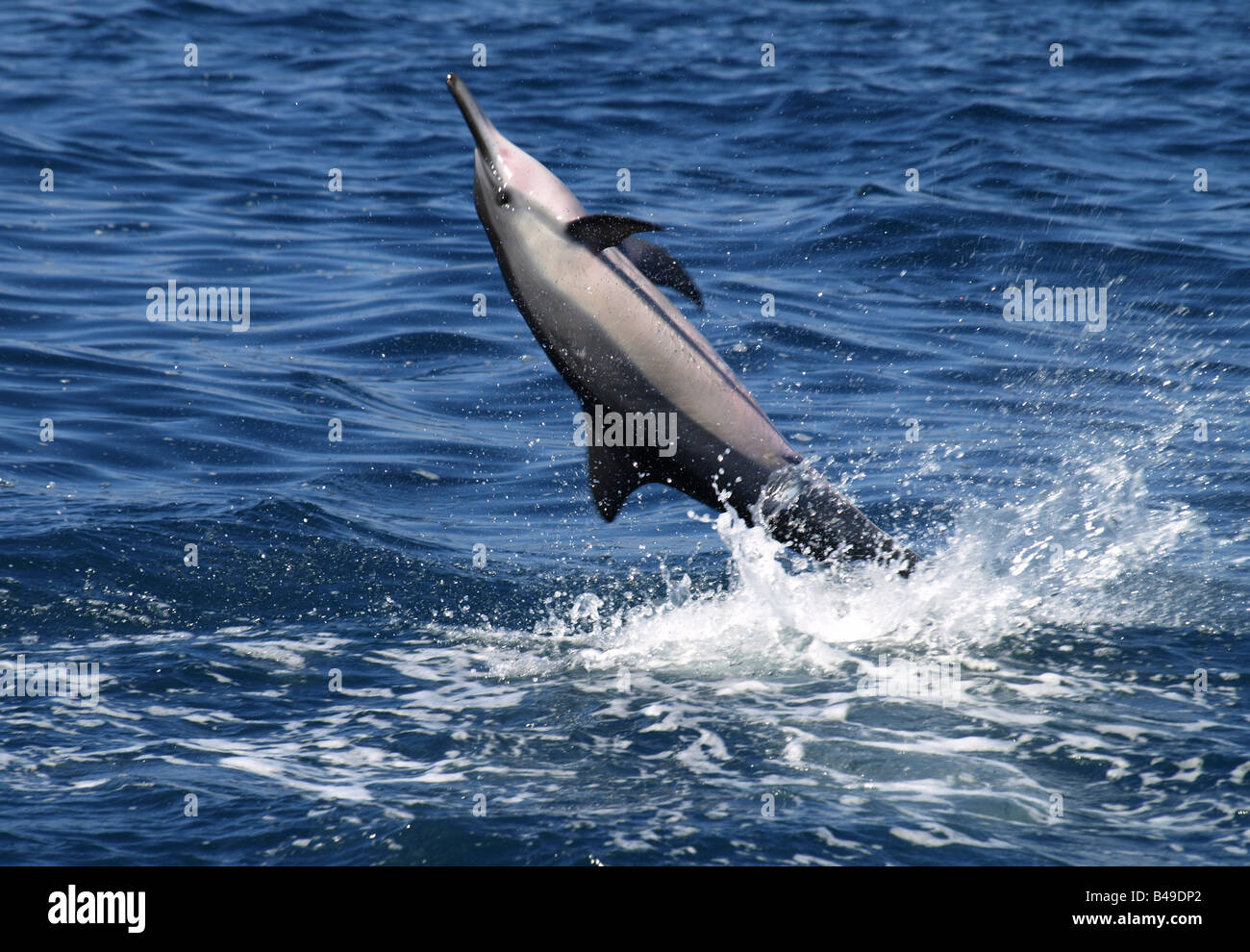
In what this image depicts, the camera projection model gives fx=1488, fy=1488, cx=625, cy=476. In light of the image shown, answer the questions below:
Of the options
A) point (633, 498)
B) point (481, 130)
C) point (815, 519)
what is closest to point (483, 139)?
point (481, 130)

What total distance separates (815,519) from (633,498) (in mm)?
4496

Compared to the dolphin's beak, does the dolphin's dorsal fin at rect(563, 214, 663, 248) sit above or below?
below

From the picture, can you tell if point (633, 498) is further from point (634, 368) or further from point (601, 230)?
point (601, 230)

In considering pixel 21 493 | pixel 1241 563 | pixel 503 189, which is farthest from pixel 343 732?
pixel 1241 563

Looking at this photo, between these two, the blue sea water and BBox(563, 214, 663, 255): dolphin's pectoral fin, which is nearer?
the blue sea water

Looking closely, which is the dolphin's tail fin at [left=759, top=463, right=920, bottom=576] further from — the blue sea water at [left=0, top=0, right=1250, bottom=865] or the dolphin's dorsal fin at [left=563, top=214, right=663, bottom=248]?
the dolphin's dorsal fin at [left=563, top=214, right=663, bottom=248]

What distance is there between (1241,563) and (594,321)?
5075 mm

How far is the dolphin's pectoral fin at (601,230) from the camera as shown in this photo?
7.79 m

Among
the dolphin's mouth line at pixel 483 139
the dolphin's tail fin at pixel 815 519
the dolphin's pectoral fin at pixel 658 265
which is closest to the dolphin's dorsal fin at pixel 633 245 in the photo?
the dolphin's pectoral fin at pixel 658 265

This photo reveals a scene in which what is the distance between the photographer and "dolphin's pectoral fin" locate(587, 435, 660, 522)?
824 cm

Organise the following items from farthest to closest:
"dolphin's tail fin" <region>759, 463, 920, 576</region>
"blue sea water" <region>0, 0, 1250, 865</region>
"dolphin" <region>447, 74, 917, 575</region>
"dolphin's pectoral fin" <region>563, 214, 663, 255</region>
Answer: "dolphin's tail fin" <region>759, 463, 920, 576</region>
"dolphin" <region>447, 74, 917, 575</region>
"dolphin's pectoral fin" <region>563, 214, 663, 255</region>
"blue sea water" <region>0, 0, 1250, 865</region>

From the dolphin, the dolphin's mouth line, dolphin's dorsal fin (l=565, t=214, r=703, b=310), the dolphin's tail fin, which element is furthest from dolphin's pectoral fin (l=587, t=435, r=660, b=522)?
the dolphin's mouth line

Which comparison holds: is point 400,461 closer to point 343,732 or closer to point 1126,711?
point 343,732
